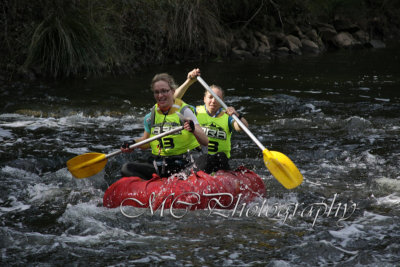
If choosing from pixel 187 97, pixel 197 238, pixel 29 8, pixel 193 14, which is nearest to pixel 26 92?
pixel 29 8

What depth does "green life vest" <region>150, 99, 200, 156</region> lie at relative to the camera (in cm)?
541

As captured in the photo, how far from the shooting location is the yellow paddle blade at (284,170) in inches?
200

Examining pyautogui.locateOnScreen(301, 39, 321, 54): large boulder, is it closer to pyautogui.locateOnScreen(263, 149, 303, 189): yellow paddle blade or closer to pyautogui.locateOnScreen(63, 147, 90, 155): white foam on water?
pyautogui.locateOnScreen(63, 147, 90, 155): white foam on water

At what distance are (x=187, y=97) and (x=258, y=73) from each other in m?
3.67

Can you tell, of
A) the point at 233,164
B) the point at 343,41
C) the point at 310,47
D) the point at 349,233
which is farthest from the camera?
the point at 343,41

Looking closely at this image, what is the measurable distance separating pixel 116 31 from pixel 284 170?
9309 millimetres

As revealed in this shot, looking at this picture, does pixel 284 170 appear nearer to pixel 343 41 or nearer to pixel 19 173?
pixel 19 173

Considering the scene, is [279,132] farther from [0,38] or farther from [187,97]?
[0,38]

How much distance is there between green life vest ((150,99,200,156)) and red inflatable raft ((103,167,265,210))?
39cm

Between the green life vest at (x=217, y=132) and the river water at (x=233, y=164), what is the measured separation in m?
0.70

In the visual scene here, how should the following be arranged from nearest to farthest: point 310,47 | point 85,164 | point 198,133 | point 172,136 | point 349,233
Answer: point 349,233, point 198,133, point 172,136, point 85,164, point 310,47

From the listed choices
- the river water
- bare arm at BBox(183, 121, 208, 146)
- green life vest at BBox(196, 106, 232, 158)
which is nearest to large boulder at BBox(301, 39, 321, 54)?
the river water

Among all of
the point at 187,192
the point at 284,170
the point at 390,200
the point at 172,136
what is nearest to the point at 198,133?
the point at 172,136

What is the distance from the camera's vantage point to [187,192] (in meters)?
4.91
